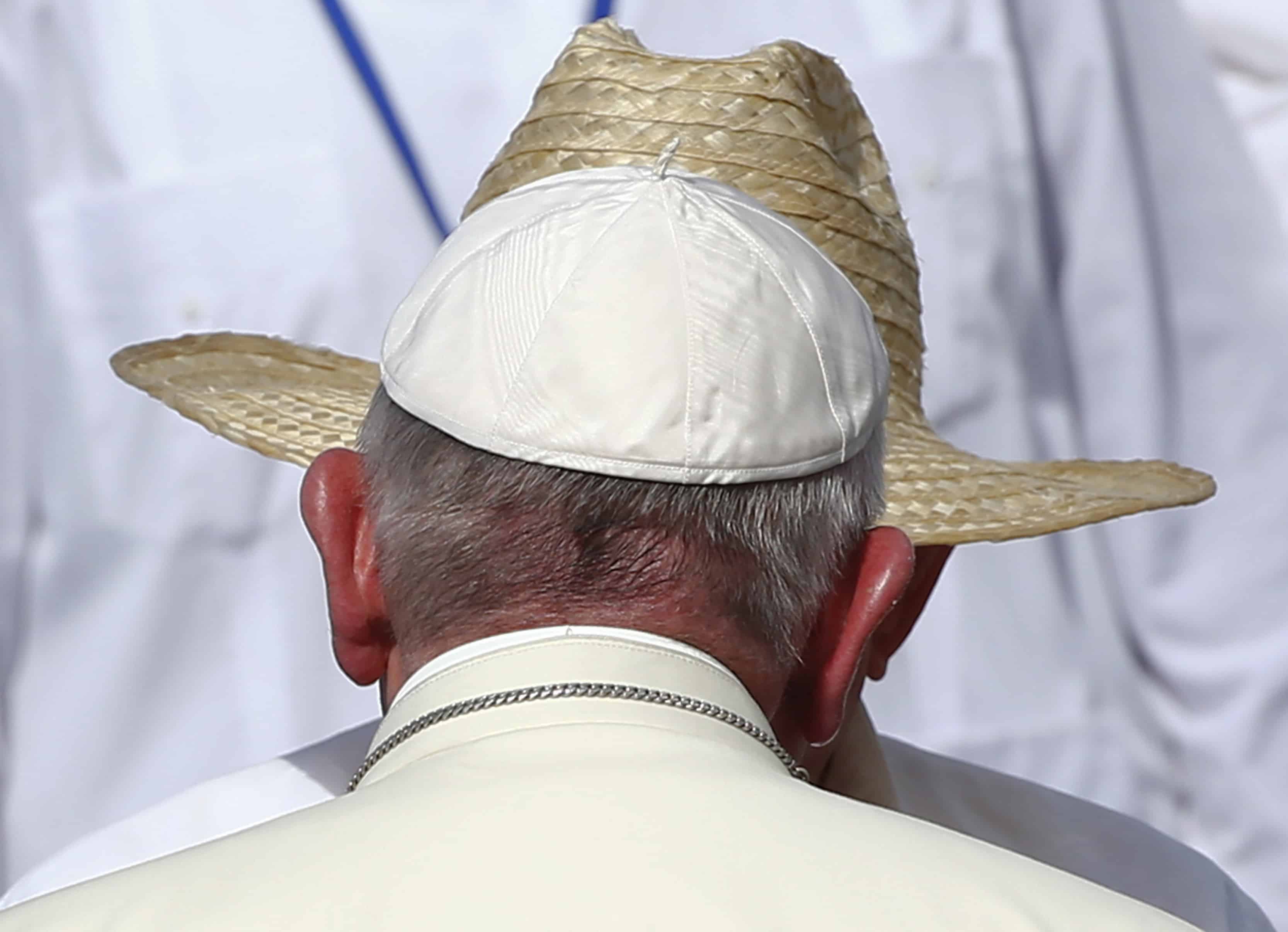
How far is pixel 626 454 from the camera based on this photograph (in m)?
0.67

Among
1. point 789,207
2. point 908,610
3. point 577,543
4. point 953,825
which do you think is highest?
point 789,207

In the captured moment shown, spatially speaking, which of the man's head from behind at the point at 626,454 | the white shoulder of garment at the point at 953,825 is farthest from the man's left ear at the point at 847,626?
the white shoulder of garment at the point at 953,825

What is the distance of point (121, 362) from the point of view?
46.9 inches

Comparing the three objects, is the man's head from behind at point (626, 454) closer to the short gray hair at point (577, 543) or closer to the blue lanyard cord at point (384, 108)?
the short gray hair at point (577, 543)

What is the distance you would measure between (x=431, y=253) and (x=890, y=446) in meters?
1.29

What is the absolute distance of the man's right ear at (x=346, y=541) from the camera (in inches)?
29.4

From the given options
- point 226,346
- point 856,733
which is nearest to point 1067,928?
point 856,733

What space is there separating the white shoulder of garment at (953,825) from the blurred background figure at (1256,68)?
1.67 metres

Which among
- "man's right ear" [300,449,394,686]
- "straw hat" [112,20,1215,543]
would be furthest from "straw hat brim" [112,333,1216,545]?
"man's right ear" [300,449,394,686]

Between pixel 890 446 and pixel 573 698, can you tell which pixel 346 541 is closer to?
pixel 573 698

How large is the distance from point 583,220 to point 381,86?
5.40 feet

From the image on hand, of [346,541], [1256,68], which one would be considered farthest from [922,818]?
[1256,68]

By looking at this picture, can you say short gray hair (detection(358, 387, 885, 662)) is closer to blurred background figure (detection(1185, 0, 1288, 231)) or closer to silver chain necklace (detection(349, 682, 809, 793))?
silver chain necklace (detection(349, 682, 809, 793))

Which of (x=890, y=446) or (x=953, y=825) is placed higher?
(x=890, y=446)
